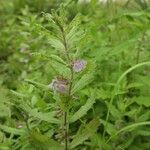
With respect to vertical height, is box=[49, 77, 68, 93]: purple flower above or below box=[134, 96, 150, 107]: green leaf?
above

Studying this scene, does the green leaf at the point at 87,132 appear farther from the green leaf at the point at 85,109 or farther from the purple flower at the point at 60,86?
the purple flower at the point at 60,86

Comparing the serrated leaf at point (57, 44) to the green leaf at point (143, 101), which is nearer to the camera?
the serrated leaf at point (57, 44)

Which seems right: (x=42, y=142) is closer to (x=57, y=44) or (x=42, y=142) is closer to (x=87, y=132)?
(x=87, y=132)

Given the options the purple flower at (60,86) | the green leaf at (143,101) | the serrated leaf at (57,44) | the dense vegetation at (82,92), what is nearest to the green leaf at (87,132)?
the dense vegetation at (82,92)

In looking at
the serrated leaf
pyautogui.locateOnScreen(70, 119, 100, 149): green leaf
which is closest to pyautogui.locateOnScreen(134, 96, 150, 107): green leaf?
pyautogui.locateOnScreen(70, 119, 100, 149): green leaf

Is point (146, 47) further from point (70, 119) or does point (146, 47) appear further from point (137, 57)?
point (70, 119)

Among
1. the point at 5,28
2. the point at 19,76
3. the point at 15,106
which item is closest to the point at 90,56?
the point at 15,106

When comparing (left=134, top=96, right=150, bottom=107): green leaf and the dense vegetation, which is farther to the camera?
(left=134, top=96, right=150, bottom=107): green leaf

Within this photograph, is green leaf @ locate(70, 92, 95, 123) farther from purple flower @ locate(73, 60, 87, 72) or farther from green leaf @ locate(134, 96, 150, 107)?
green leaf @ locate(134, 96, 150, 107)
